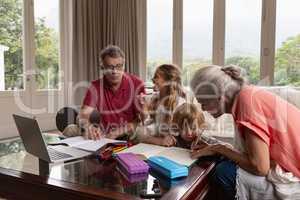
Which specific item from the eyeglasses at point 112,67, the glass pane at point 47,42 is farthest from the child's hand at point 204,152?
the glass pane at point 47,42

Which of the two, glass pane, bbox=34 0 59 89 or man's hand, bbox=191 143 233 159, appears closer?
man's hand, bbox=191 143 233 159

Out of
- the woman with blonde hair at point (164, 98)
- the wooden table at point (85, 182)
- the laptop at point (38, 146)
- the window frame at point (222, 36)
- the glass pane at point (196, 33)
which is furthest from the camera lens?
the glass pane at point (196, 33)

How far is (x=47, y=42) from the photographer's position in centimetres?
457

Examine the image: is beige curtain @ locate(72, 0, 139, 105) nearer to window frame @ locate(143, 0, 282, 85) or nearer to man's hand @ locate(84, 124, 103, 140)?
window frame @ locate(143, 0, 282, 85)

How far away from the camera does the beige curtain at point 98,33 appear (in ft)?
15.6

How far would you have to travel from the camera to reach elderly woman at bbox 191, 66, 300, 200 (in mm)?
1047

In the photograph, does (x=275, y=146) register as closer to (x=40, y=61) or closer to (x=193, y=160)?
(x=193, y=160)

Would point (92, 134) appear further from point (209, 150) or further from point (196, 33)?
point (196, 33)

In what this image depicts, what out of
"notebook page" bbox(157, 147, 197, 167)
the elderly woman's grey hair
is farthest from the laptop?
the elderly woman's grey hair

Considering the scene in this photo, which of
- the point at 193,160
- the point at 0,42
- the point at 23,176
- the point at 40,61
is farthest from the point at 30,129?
the point at 40,61

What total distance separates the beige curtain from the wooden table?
3.67 m

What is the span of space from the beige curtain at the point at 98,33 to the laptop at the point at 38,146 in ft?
11.5

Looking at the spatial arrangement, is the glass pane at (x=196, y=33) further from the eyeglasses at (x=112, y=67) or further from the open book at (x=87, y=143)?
the open book at (x=87, y=143)

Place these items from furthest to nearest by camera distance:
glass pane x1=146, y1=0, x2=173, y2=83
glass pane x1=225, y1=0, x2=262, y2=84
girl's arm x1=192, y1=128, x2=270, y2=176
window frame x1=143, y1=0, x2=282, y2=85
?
glass pane x1=146, y1=0, x2=173, y2=83 < glass pane x1=225, y1=0, x2=262, y2=84 < window frame x1=143, y1=0, x2=282, y2=85 < girl's arm x1=192, y1=128, x2=270, y2=176
